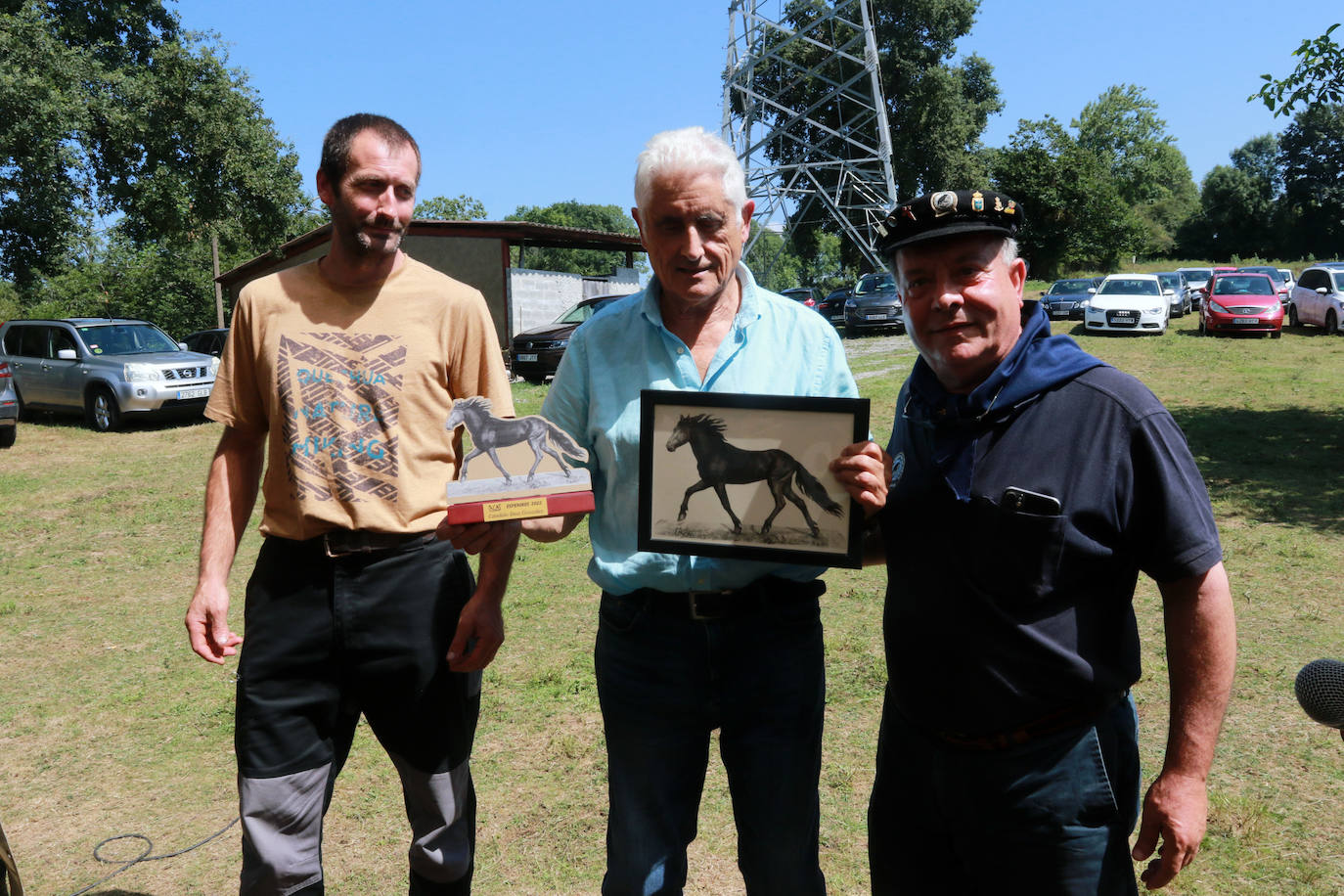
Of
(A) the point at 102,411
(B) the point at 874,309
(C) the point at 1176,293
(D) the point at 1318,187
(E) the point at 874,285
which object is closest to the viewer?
(A) the point at 102,411

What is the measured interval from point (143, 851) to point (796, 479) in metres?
3.22

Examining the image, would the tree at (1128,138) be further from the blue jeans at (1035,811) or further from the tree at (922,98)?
→ the blue jeans at (1035,811)

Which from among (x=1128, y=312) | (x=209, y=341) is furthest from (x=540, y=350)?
(x=1128, y=312)

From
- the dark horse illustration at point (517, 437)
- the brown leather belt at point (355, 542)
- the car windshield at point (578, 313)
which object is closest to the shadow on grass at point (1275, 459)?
the dark horse illustration at point (517, 437)

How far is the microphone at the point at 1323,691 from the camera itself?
1560mm

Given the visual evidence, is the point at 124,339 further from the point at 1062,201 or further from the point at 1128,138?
the point at 1128,138

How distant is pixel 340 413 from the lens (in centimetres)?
249

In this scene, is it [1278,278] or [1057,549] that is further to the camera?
[1278,278]

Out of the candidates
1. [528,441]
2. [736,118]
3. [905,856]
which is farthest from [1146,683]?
[736,118]

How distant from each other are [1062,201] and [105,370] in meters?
46.0

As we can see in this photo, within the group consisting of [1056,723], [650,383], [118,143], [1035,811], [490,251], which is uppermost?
[118,143]

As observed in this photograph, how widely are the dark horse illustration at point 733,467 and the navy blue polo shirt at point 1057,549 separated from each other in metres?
0.32

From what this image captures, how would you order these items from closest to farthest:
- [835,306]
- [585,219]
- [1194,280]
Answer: [835,306] < [1194,280] < [585,219]

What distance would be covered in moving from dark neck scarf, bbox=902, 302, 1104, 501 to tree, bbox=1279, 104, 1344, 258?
7395 cm
